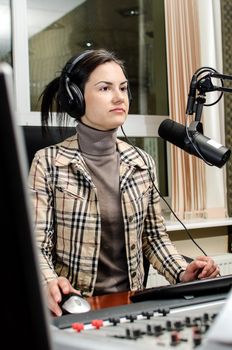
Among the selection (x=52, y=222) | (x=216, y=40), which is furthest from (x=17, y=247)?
(x=216, y=40)

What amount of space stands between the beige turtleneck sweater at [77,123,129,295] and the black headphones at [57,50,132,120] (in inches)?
2.2

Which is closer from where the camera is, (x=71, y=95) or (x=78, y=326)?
(x=78, y=326)

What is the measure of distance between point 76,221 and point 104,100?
1.20ft

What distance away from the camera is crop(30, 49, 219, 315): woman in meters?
1.42

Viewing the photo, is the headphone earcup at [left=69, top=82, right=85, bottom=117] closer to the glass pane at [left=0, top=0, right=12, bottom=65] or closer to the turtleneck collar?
the turtleneck collar

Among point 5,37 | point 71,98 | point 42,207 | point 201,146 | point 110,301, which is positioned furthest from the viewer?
point 5,37

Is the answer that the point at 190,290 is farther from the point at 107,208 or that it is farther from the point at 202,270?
the point at 107,208

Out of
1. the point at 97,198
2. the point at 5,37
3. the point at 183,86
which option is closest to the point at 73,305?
the point at 97,198

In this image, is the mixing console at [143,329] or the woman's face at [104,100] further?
the woman's face at [104,100]

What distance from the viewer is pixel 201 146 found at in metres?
1.08

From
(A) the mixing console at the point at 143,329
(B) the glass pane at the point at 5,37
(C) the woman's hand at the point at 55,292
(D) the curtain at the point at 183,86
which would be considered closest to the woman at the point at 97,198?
(C) the woman's hand at the point at 55,292

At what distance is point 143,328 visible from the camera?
0.58 m

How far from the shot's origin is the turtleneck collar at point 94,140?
1534 millimetres

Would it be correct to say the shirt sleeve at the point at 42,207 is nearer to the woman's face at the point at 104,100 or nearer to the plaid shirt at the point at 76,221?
the plaid shirt at the point at 76,221
